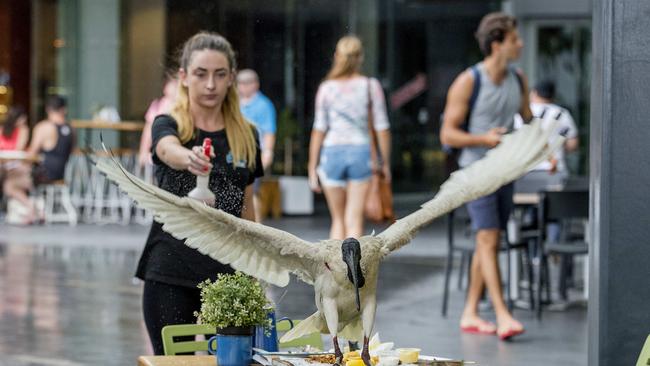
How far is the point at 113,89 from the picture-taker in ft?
80.8

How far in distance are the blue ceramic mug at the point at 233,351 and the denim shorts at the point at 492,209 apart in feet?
18.4

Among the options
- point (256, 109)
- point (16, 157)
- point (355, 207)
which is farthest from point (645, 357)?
point (16, 157)

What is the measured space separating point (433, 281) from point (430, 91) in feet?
40.5

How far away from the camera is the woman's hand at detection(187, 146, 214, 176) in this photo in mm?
5113

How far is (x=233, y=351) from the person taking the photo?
423 cm

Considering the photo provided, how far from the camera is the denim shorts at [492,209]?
973 cm

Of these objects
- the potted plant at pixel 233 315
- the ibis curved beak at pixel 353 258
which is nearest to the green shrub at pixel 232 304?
the potted plant at pixel 233 315

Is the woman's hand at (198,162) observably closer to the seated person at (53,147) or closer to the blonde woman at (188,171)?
the blonde woman at (188,171)

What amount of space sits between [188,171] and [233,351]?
1413mm

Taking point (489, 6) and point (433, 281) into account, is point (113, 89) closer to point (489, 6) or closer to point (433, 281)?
point (489, 6)

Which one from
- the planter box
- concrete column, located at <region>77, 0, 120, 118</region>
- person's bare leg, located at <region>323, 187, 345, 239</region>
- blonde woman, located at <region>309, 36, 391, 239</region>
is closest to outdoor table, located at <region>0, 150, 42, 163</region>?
concrete column, located at <region>77, 0, 120, 118</region>

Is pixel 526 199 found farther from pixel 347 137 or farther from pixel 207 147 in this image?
pixel 207 147

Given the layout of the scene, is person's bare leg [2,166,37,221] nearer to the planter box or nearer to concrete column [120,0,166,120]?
the planter box

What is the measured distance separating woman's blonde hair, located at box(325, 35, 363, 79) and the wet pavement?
206 cm
